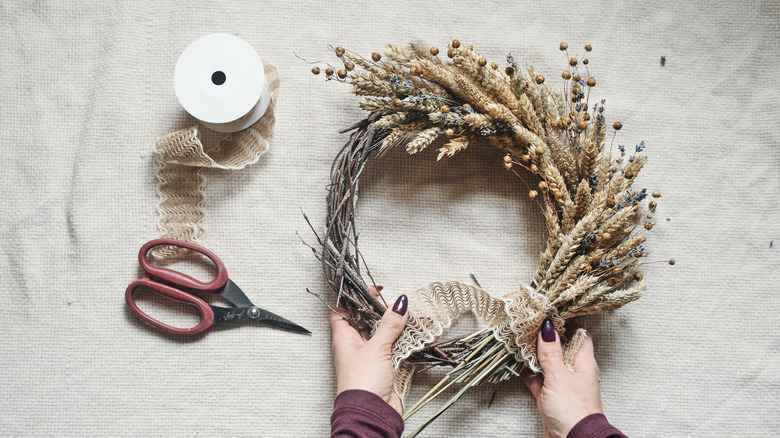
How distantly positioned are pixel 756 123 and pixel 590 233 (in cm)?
60

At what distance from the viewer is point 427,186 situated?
1311mm

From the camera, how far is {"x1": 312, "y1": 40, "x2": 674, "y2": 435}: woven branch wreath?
1.13 metres

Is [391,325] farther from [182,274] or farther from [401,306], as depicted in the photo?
[182,274]

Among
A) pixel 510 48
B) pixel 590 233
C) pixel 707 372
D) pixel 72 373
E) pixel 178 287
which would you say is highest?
pixel 510 48

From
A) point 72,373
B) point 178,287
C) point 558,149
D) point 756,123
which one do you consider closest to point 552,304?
point 558,149

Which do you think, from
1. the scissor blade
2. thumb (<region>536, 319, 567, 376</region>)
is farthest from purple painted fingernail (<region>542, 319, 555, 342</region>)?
the scissor blade

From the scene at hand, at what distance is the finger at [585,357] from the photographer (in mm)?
1187

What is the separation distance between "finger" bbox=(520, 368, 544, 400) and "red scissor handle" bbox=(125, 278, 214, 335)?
0.75m

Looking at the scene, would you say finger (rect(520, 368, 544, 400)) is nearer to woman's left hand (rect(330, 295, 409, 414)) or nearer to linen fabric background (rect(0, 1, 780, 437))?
linen fabric background (rect(0, 1, 780, 437))

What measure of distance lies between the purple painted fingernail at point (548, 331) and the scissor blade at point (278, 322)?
1.80 feet

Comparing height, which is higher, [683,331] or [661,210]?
[661,210]

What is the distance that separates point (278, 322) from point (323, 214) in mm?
280

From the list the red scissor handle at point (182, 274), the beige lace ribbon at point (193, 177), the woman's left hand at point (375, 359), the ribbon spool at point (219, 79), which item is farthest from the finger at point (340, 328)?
the ribbon spool at point (219, 79)

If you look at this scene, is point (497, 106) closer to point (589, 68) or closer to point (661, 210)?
point (589, 68)
